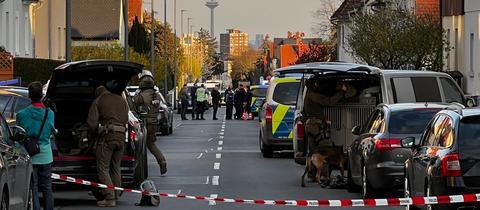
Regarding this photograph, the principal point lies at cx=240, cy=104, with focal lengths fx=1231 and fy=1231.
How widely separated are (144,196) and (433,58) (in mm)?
26900

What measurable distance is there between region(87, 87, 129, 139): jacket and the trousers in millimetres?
129

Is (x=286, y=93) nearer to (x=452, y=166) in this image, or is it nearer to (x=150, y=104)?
(x=150, y=104)

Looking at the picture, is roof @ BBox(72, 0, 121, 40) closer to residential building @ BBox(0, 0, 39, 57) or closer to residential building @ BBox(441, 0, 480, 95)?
residential building @ BBox(0, 0, 39, 57)

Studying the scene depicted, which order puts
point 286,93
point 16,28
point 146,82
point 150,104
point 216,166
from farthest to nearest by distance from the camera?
point 16,28, point 286,93, point 216,166, point 146,82, point 150,104

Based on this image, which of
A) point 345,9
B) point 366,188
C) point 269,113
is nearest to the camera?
point 366,188

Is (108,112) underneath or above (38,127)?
above

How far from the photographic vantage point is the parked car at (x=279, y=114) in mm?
27812

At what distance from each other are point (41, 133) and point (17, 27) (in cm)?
3856

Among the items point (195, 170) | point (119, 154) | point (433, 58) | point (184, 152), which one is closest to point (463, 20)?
point (433, 58)

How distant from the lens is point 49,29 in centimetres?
5988

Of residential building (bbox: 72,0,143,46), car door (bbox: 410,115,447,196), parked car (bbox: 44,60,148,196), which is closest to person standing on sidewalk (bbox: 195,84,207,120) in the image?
residential building (bbox: 72,0,143,46)

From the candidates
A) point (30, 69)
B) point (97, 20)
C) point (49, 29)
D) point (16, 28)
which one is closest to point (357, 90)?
point (30, 69)

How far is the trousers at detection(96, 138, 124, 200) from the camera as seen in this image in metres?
16.8

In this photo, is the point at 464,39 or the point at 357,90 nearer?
the point at 357,90
